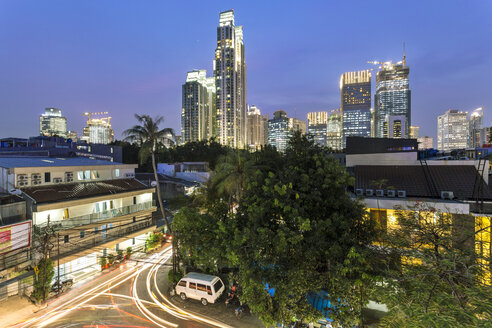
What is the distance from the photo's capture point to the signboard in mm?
14539

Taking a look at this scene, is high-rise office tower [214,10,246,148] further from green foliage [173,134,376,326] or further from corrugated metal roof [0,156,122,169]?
green foliage [173,134,376,326]

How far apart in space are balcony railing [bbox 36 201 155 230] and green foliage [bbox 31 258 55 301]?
253 centimetres

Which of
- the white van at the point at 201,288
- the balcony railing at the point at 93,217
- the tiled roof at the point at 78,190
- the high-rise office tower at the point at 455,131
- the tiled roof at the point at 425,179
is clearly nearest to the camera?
the tiled roof at the point at 425,179

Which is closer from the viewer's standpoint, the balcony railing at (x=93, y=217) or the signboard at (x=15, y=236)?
the signboard at (x=15, y=236)

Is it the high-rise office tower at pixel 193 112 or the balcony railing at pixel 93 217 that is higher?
the high-rise office tower at pixel 193 112

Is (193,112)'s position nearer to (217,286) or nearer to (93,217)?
(93,217)

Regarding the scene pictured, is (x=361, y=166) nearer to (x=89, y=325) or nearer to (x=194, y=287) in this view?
(x=194, y=287)

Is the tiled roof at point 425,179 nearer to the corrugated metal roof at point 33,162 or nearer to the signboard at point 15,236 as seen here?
the signboard at point 15,236

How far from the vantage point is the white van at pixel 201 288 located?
50.9ft

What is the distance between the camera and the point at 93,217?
1970cm

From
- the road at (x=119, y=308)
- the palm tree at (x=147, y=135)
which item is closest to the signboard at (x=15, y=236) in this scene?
the road at (x=119, y=308)

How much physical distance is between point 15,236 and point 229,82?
15681 cm

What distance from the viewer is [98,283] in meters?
18.9

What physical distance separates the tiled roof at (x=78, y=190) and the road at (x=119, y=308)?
7.53m
